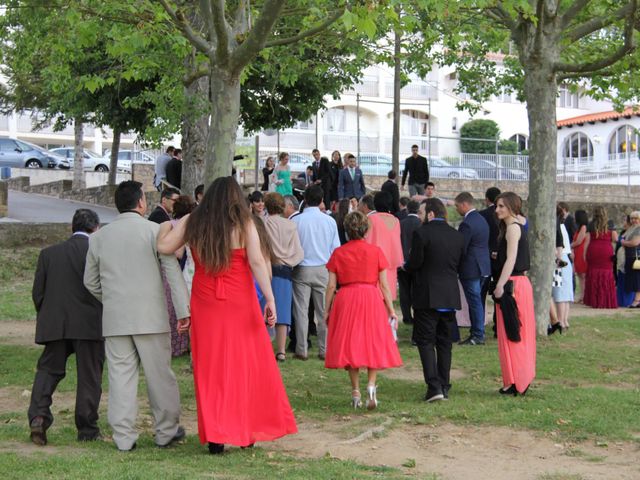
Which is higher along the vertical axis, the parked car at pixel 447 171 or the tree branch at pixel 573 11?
the tree branch at pixel 573 11

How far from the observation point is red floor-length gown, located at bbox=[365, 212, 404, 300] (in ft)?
48.2

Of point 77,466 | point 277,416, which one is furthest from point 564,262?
point 77,466

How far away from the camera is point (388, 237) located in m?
14.8

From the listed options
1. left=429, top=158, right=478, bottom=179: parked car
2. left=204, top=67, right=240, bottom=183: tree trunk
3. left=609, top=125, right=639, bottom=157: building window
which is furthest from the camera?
left=609, top=125, right=639, bottom=157: building window

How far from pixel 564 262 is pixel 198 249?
875cm

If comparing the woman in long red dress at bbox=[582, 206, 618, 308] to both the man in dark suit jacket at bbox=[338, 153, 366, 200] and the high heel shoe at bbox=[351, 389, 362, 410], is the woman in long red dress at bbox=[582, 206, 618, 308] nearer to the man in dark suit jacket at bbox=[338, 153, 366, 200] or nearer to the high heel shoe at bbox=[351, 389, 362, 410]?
the man in dark suit jacket at bbox=[338, 153, 366, 200]

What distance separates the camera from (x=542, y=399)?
1062 cm

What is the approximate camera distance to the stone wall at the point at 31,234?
21.8 metres

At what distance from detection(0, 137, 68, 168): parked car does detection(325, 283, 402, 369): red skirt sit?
38.6m

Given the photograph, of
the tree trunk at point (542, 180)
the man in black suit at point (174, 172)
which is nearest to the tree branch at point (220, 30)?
the tree trunk at point (542, 180)

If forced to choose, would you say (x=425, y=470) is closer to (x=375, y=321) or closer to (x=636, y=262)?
(x=375, y=321)

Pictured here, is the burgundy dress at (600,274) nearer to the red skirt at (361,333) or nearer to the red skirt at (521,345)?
the red skirt at (521,345)

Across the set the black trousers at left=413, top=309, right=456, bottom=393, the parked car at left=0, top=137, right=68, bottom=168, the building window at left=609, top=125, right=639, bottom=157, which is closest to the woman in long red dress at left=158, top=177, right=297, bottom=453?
the black trousers at left=413, top=309, right=456, bottom=393

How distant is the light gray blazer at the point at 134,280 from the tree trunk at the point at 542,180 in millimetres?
7644
